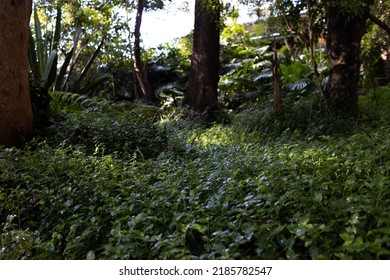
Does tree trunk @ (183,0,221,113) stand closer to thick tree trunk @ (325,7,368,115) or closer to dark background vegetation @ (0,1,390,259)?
dark background vegetation @ (0,1,390,259)

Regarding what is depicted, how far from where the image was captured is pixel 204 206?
2.51 metres

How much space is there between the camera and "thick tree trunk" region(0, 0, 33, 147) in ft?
14.0

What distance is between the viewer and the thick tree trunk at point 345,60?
6043 mm

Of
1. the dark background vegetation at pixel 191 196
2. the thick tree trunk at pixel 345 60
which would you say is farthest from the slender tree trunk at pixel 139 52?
the thick tree trunk at pixel 345 60

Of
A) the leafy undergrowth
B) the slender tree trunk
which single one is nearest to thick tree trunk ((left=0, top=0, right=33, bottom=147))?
the leafy undergrowth

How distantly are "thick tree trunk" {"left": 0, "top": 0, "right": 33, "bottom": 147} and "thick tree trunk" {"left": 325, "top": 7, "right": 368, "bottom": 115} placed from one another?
13.5 feet

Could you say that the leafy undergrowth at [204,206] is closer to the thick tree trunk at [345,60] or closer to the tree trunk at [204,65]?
the thick tree trunk at [345,60]

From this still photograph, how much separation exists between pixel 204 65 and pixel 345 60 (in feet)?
9.97

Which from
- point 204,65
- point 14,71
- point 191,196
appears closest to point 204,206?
point 191,196

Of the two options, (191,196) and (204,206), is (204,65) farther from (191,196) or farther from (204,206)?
(204,206)

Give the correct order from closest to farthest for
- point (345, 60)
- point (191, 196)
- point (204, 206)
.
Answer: point (204, 206) < point (191, 196) < point (345, 60)

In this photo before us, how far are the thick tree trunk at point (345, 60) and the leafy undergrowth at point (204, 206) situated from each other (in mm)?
2230

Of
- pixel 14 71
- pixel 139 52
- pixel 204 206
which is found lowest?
pixel 204 206
